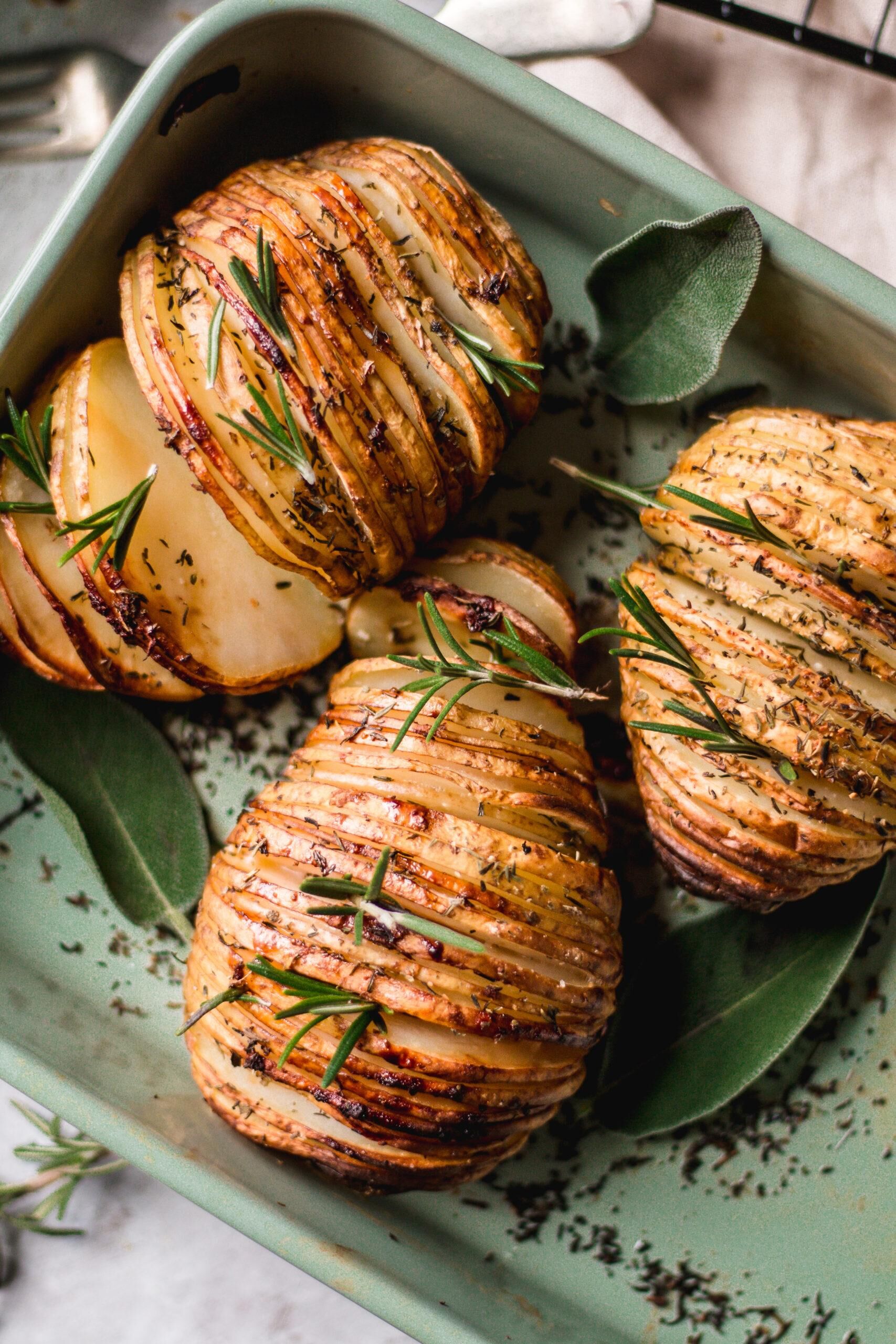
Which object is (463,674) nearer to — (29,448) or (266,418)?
(266,418)

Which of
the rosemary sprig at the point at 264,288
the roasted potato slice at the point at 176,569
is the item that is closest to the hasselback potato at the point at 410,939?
the roasted potato slice at the point at 176,569

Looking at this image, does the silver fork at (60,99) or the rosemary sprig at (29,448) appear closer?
the rosemary sprig at (29,448)

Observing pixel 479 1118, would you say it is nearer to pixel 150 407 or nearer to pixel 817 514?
pixel 817 514

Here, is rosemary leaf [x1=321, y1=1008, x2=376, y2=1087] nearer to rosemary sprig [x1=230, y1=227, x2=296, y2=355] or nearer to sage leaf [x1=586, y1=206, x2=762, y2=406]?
rosemary sprig [x1=230, y1=227, x2=296, y2=355]

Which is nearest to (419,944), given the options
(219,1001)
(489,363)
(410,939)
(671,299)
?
(410,939)

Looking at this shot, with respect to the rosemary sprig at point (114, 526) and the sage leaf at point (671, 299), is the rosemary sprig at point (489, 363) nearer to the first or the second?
the sage leaf at point (671, 299)

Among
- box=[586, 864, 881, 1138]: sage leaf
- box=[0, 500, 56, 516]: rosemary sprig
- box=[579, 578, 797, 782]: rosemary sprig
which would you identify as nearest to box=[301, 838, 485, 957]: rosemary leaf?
box=[579, 578, 797, 782]: rosemary sprig

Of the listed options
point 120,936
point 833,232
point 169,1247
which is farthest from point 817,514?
point 169,1247
